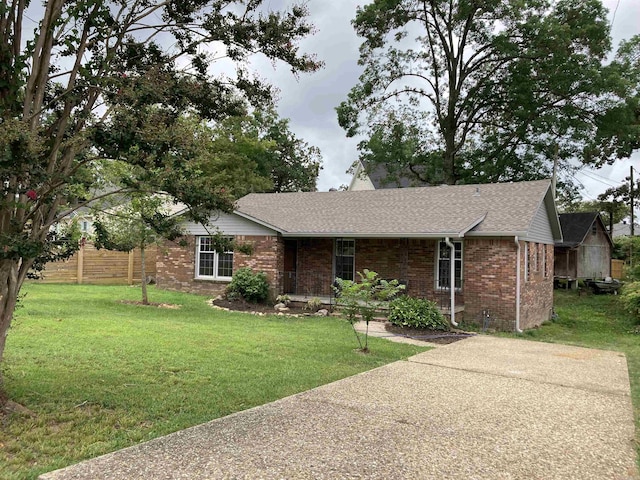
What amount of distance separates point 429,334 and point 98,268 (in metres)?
15.5

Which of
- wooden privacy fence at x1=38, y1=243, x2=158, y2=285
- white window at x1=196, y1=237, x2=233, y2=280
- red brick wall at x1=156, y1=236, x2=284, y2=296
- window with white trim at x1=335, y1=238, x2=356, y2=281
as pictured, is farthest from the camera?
wooden privacy fence at x1=38, y1=243, x2=158, y2=285

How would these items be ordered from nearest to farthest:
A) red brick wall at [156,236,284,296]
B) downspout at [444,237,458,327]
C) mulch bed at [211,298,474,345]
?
mulch bed at [211,298,474,345]
downspout at [444,237,458,327]
red brick wall at [156,236,284,296]

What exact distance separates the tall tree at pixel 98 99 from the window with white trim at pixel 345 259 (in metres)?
10.3

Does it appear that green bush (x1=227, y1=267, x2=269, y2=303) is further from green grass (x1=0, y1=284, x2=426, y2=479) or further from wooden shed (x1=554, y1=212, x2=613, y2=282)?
wooden shed (x1=554, y1=212, x2=613, y2=282)

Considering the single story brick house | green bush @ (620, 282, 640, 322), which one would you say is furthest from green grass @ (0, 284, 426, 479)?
green bush @ (620, 282, 640, 322)

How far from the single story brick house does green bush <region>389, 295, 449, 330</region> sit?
772 millimetres

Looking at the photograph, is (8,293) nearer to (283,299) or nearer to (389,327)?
(389,327)

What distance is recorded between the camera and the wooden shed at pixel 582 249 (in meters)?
24.4

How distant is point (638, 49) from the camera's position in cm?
2208

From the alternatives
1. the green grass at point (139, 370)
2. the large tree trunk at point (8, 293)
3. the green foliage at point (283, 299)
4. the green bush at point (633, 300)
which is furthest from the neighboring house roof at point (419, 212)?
the large tree trunk at point (8, 293)

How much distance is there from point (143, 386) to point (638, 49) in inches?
1022

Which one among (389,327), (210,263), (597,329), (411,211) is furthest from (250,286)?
(597,329)

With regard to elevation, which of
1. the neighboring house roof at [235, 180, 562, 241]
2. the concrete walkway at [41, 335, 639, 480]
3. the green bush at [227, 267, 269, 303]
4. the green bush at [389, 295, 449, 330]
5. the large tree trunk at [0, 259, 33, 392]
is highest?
the neighboring house roof at [235, 180, 562, 241]

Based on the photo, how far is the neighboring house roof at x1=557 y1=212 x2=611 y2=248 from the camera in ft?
78.8
